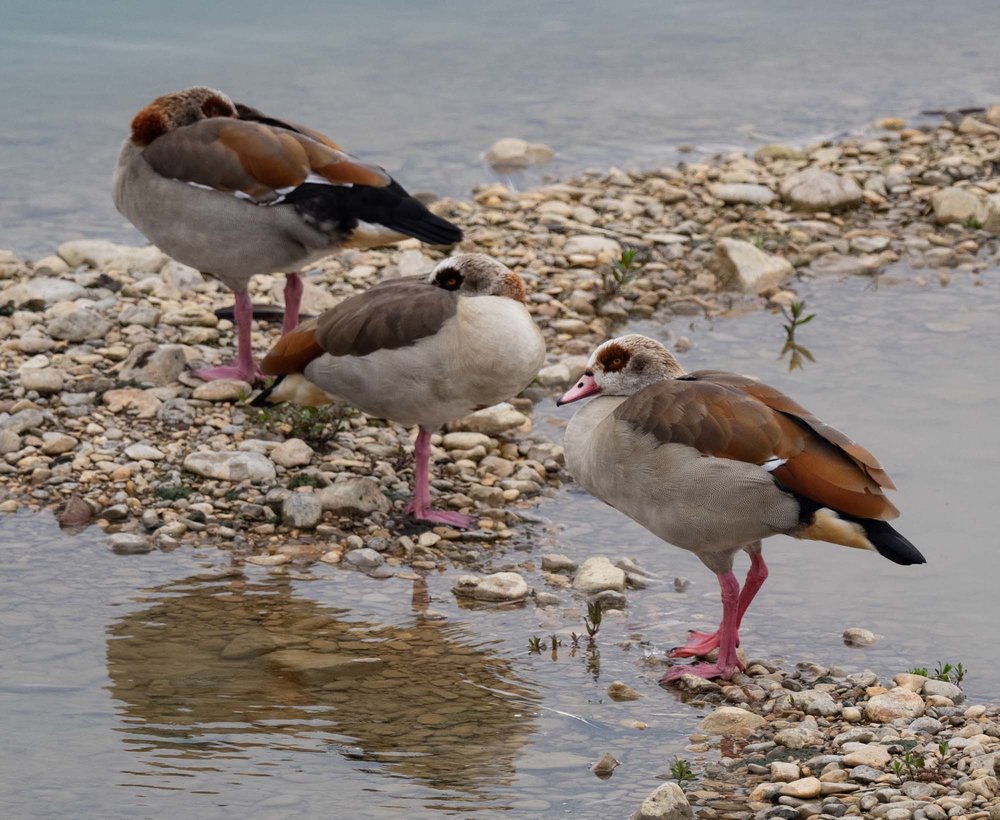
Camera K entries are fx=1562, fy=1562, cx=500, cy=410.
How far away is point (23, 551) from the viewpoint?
7441 millimetres

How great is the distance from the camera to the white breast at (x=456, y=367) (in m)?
7.43

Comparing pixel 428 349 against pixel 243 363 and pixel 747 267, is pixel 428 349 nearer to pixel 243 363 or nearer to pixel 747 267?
pixel 243 363

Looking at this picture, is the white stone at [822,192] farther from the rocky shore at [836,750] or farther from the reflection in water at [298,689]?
the rocky shore at [836,750]

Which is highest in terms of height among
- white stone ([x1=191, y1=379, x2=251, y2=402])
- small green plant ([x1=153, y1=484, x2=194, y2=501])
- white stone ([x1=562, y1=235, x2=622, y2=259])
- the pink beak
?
the pink beak

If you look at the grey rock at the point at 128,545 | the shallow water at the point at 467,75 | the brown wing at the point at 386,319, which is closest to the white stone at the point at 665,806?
the brown wing at the point at 386,319

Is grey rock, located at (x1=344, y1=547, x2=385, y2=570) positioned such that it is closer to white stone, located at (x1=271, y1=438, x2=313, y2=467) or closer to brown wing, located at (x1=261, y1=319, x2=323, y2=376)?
white stone, located at (x1=271, y1=438, x2=313, y2=467)

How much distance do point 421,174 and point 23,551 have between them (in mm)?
7355

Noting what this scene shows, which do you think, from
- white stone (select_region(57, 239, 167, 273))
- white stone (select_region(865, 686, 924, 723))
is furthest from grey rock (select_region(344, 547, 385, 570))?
white stone (select_region(57, 239, 167, 273))

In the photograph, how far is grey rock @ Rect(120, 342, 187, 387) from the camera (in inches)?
360

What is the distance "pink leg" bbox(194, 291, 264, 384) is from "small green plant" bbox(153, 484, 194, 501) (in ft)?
4.11

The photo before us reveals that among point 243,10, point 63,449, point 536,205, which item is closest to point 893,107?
point 536,205

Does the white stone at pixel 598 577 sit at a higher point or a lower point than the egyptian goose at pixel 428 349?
lower

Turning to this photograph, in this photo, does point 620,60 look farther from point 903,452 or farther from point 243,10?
point 903,452

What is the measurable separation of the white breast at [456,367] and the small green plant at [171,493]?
101 cm
